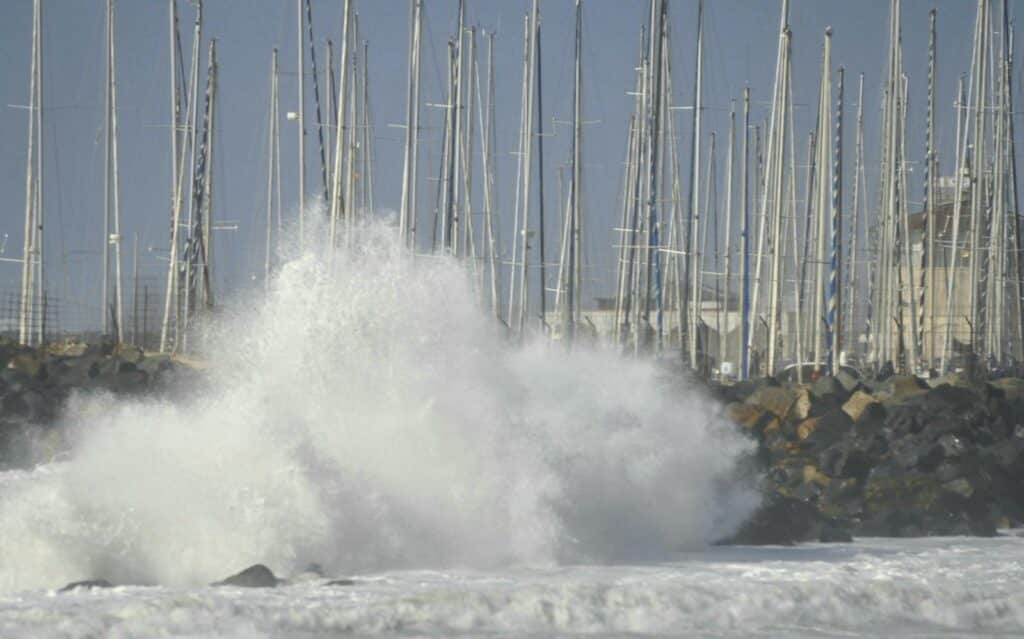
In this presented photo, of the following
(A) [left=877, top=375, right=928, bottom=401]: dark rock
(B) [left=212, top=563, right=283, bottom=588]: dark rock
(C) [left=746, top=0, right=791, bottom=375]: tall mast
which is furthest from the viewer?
(C) [left=746, top=0, right=791, bottom=375]: tall mast

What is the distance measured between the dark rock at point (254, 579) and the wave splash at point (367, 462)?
2.37 feet

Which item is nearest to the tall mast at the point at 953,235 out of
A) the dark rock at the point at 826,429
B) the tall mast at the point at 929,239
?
the tall mast at the point at 929,239

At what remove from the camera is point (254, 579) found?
1470 centimetres

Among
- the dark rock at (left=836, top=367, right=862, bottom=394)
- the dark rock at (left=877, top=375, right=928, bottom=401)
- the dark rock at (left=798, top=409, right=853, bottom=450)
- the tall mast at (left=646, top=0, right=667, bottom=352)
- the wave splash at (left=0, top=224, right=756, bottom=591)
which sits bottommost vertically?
the dark rock at (left=798, top=409, right=853, bottom=450)

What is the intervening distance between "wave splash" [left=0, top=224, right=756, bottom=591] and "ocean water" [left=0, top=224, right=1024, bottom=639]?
0.03 m

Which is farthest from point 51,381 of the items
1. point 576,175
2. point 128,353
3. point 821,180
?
point 821,180

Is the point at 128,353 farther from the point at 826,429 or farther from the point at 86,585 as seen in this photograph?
the point at 86,585

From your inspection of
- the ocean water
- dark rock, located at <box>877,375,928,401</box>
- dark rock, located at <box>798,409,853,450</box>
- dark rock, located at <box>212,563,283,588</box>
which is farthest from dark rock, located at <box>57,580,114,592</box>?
dark rock, located at <box>877,375,928,401</box>

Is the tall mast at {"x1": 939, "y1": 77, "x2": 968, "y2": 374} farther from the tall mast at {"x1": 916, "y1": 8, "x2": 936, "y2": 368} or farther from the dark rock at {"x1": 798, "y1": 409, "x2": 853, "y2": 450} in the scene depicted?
the dark rock at {"x1": 798, "y1": 409, "x2": 853, "y2": 450}

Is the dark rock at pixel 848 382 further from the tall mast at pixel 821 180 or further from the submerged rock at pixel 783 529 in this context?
Answer: the submerged rock at pixel 783 529

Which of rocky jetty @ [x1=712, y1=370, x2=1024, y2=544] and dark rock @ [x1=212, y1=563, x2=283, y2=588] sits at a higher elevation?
dark rock @ [x1=212, y1=563, x2=283, y2=588]

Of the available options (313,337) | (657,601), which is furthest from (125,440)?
(657,601)

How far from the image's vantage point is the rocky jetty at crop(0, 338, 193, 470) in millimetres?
28125

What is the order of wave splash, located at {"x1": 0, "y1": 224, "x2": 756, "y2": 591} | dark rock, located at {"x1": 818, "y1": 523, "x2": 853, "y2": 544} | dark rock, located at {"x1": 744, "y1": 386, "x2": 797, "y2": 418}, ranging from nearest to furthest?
wave splash, located at {"x1": 0, "y1": 224, "x2": 756, "y2": 591}, dark rock, located at {"x1": 818, "y1": 523, "x2": 853, "y2": 544}, dark rock, located at {"x1": 744, "y1": 386, "x2": 797, "y2": 418}
